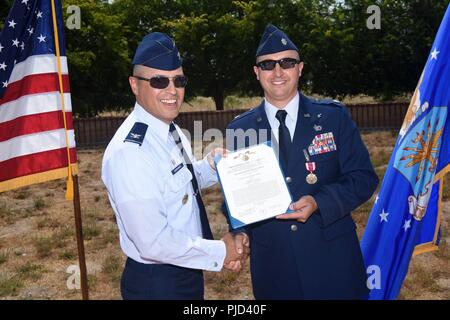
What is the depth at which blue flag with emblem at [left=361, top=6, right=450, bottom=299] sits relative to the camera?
371 cm

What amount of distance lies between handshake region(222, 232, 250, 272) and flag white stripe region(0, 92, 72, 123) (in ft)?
8.89

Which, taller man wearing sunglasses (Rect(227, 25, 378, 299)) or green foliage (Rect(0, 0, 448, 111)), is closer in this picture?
taller man wearing sunglasses (Rect(227, 25, 378, 299))

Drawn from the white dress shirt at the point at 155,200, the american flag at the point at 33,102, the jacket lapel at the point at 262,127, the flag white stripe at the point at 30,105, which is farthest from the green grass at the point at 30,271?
the jacket lapel at the point at 262,127

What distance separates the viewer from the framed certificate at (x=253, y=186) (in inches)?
119

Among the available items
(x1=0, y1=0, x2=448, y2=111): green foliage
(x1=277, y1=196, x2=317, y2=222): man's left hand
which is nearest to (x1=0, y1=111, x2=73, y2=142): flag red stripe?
(x1=277, y1=196, x2=317, y2=222): man's left hand

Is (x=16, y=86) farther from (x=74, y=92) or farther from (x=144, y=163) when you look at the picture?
(x=74, y=92)

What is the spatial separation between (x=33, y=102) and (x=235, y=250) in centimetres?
314

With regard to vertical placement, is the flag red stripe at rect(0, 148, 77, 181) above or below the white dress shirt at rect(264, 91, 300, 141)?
below

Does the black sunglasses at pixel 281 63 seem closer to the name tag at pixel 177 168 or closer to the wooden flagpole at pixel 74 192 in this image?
the name tag at pixel 177 168

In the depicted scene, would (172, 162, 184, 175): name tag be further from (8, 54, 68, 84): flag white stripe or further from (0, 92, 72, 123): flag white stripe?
(8, 54, 68, 84): flag white stripe

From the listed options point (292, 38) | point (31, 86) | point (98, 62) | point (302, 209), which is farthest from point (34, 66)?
point (292, 38)

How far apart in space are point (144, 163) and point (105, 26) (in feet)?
77.3

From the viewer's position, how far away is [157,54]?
3.06 metres

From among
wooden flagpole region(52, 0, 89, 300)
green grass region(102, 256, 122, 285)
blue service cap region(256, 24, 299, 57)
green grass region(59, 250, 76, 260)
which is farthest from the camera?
green grass region(59, 250, 76, 260)
